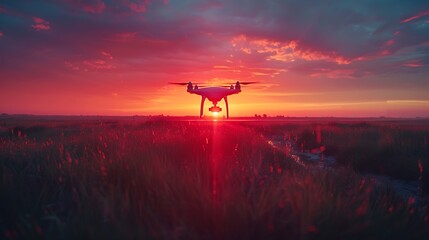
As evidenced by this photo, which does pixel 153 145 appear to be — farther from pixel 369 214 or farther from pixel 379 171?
pixel 379 171

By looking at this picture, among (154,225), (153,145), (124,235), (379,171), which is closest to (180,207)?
(154,225)

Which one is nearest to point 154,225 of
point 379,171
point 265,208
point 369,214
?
point 265,208

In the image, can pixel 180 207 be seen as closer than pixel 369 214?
Yes

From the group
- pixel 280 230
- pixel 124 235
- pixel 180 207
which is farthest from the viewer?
pixel 180 207

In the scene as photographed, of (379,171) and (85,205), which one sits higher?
(85,205)

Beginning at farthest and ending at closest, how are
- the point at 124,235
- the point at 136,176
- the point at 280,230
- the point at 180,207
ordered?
the point at 136,176
the point at 180,207
the point at 280,230
the point at 124,235

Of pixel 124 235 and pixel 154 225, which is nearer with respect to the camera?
pixel 124 235

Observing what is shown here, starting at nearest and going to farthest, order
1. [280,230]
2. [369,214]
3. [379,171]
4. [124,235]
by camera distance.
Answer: [124,235] → [280,230] → [369,214] → [379,171]

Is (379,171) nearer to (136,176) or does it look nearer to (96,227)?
(136,176)

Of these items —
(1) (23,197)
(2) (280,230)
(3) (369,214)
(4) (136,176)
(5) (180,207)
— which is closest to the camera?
(2) (280,230)
